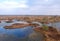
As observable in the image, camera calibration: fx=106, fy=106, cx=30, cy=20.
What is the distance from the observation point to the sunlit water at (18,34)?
7.72 ft

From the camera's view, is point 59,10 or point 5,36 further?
point 59,10

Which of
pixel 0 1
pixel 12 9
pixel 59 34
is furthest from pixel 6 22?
pixel 59 34

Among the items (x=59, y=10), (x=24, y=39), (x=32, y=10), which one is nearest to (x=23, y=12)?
(x=32, y=10)

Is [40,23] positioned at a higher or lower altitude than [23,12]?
lower

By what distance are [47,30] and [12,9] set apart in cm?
96

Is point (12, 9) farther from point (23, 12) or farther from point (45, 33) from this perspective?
point (45, 33)

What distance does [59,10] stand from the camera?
2.55 m

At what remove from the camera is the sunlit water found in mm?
2352

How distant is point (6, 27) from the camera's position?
2.45 meters

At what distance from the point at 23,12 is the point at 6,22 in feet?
1.55

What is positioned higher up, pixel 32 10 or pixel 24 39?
pixel 32 10

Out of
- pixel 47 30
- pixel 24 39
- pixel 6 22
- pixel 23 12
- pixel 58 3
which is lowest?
pixel 24 39

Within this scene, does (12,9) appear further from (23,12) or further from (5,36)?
(5,36)

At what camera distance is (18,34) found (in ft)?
7.90
